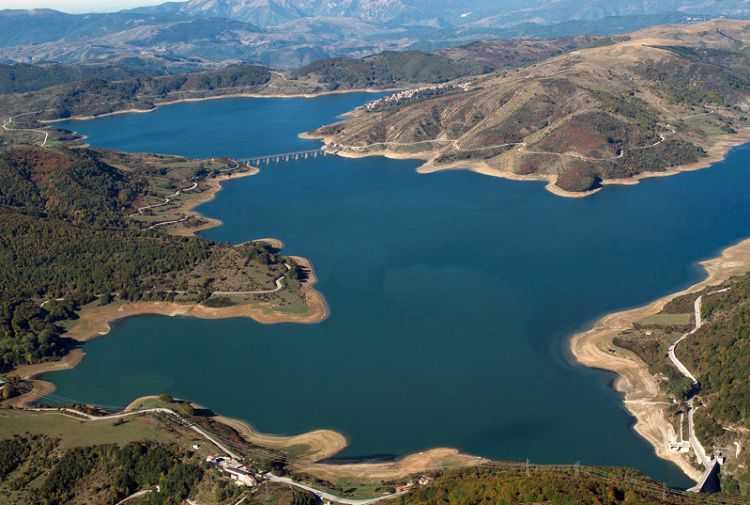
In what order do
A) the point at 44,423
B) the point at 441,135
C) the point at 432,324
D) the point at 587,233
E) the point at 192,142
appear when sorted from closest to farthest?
the point at 44,423
the point at 432,324
the point at 587,233
the point at 441,135
the point at 192,142

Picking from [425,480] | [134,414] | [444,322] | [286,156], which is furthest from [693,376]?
[286,156]

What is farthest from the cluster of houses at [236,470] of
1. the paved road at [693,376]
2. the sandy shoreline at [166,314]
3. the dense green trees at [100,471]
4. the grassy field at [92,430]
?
the paved road at [693,376]

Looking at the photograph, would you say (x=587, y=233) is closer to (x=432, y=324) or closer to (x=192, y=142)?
(x=432, y=324)

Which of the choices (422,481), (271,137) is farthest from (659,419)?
(271,137)

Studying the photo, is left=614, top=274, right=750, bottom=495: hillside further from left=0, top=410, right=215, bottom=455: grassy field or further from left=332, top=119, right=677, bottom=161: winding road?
left=332, top=119, right=677, bottom=161: winding road

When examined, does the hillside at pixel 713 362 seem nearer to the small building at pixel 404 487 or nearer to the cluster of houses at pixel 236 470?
the small building at pixel 404 487

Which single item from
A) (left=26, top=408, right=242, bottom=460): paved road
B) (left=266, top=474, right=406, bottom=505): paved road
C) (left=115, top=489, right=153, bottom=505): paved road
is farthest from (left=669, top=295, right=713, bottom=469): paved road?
(left=115, top=489, right=153, bottom=505): paved road
